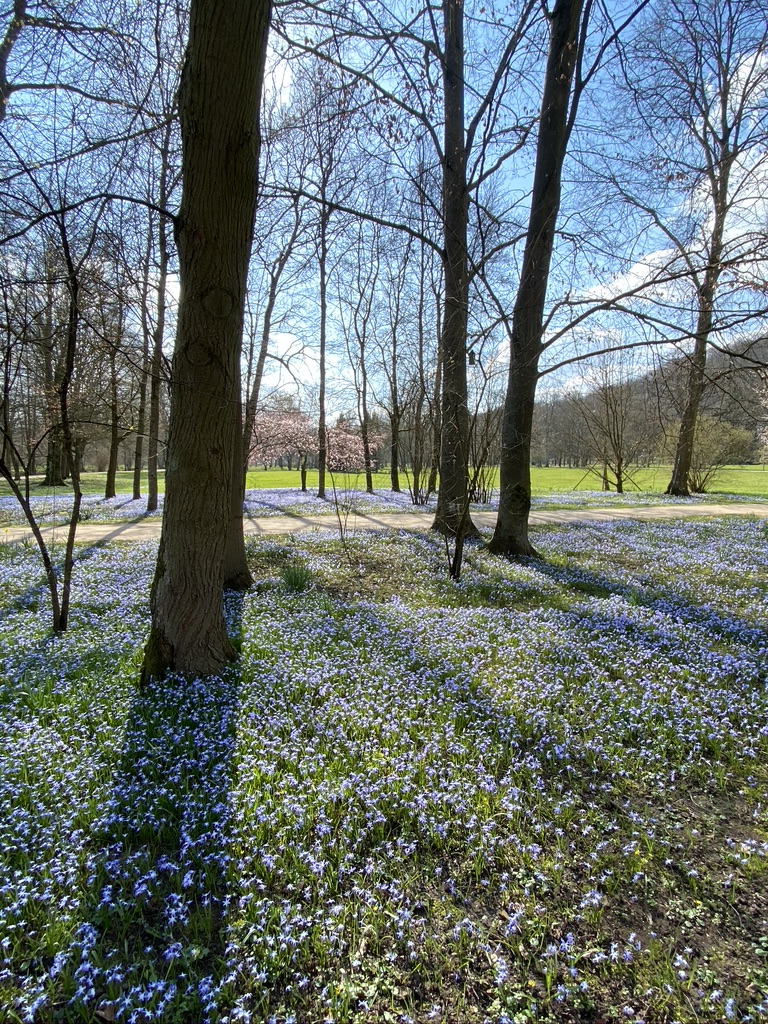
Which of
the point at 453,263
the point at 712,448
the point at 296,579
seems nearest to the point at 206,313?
the point at 296,579

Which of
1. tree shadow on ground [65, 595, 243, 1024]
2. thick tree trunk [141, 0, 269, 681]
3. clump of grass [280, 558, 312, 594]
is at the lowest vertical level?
tree shadow on ground [65, 595, 243, 1024]

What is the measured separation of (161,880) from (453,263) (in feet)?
28.0

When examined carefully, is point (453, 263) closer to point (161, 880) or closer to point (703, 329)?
point (703, 329)

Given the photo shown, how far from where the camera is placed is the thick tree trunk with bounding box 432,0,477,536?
8180 millimetres

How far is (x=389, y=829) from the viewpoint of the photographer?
2490mm

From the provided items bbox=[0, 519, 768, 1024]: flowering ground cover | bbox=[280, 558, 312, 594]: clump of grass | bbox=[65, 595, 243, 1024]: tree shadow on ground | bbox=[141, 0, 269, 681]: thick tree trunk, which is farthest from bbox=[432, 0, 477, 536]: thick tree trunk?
bbox=[65, 595, 243, 1024]: tree shadow on ground

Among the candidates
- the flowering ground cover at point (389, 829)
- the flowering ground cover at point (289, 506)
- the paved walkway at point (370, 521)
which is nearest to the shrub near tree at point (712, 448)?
the flowering ground cover at point (289, 506)

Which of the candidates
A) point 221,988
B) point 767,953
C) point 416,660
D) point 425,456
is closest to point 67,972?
point 221,988

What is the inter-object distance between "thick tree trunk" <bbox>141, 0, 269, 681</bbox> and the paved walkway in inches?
290

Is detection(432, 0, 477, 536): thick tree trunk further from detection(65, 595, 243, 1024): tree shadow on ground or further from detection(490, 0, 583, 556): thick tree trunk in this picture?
detection(65, 595, 243, 1024): tree shadow on ground

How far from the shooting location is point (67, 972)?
5.67 feet

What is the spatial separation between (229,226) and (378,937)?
175 inches

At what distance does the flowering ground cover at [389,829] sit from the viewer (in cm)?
173

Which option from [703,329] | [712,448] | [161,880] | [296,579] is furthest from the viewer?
[712,448]
